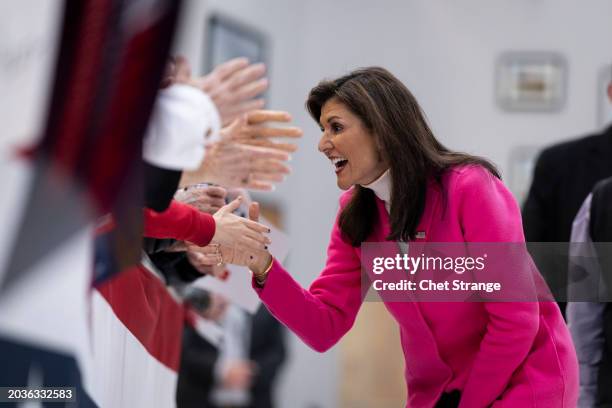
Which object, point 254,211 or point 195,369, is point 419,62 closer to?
point 195,369

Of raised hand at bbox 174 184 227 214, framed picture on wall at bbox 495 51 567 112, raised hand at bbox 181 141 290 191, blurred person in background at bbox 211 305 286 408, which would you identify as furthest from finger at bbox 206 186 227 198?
framed picture on wall at bbox 495 51 567 112

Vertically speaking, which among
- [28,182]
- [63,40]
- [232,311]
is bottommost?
[232,311]

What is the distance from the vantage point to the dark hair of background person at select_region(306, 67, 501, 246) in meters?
1.97

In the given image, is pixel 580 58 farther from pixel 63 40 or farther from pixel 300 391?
pixel 63 40

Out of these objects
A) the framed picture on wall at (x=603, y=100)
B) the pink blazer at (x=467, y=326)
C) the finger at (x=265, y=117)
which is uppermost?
the framed picture on wall at (x=603, y=100)

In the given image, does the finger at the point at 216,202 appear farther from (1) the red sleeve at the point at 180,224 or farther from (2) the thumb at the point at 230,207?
(1) the red sleeve at the point at 180,224

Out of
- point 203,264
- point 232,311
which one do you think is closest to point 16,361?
point 203,264

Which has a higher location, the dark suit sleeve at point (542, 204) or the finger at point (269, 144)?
the finger at point (269, 144)

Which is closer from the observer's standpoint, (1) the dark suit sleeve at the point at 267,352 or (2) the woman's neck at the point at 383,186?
(2) the woman's neck at the point at 383,186

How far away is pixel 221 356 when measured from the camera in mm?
5668

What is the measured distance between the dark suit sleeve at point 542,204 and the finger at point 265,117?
1.07 m

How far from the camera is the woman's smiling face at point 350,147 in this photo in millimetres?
2014

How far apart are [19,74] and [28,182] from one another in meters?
0.10

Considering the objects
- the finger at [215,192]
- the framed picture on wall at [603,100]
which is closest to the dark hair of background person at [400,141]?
the finger at [215,192]
